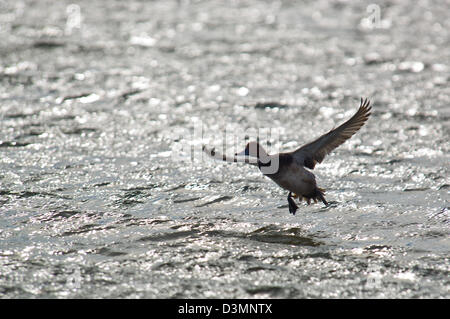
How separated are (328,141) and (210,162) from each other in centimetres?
208

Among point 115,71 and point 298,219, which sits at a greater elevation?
point 115,71

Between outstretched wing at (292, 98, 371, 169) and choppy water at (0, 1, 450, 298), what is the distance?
1.98 feet

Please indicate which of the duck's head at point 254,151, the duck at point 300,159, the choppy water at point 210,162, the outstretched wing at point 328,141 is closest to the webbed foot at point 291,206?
the duck at point 300,159

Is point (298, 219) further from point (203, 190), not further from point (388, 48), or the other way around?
point (388, 48)

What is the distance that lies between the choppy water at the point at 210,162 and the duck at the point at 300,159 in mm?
365

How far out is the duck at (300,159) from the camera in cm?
622

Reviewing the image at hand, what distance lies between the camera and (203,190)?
7.30 metres

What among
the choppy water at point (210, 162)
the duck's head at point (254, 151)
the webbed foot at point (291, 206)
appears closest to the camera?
the choppy water at point (210, 162)

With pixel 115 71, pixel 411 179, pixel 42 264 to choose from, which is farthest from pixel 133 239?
pixel 115 71

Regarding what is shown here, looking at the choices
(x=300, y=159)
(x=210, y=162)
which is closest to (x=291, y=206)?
(x=300, y=159)

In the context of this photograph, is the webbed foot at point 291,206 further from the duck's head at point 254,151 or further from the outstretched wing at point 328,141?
the duck's head at point 254,151

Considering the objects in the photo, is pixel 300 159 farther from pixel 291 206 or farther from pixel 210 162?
pixel 210 162
